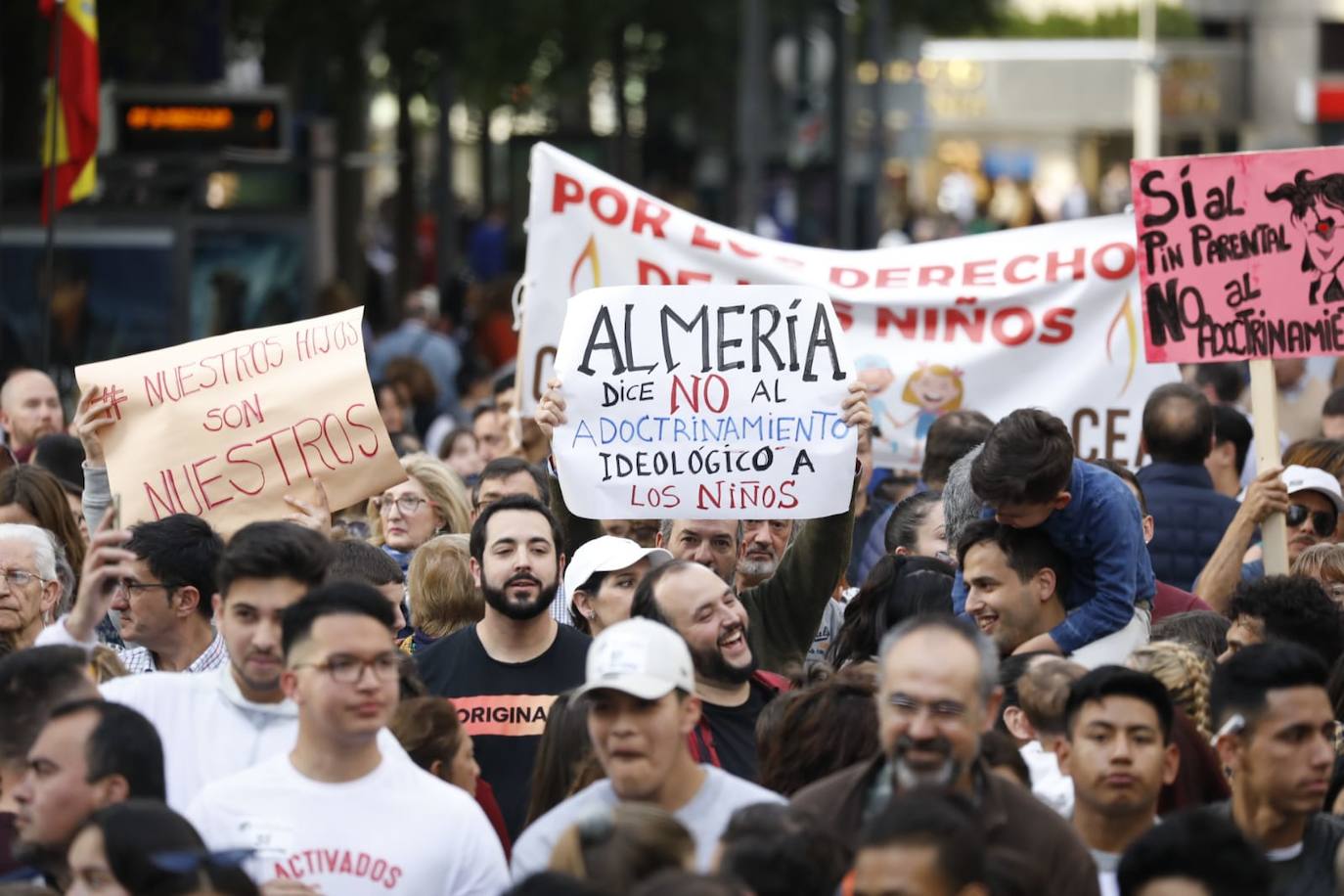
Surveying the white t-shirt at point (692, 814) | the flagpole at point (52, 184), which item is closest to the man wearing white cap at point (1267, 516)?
the white t-shirt at point (692, 814)

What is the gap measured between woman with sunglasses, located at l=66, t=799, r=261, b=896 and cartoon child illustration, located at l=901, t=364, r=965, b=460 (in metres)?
6.26

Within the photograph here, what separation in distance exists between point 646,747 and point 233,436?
3.26 m

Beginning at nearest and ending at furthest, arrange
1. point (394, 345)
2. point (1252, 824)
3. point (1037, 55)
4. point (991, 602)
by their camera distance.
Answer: point (1252, 824), point (991, 602), point (394, 345), point (1037, 55)

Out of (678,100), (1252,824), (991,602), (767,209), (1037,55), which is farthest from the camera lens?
(1037,55)

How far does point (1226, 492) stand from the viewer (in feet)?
35.5

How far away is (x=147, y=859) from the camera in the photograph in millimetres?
5121

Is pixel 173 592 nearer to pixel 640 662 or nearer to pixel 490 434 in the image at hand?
pixel 640 662

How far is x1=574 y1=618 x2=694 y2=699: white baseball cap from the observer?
5.69 metres

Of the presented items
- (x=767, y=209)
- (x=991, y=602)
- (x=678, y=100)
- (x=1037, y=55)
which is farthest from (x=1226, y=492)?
(x=1037, y=55)

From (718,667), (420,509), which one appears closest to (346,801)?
(718,667)

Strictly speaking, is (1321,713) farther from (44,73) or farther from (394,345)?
(44,73)

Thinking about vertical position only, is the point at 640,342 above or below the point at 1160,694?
above

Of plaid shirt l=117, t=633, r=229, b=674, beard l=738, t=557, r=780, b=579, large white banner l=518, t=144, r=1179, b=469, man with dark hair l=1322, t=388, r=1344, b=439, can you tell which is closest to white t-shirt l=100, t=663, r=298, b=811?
plaid shirt l=117, t=633, r=229, b=674

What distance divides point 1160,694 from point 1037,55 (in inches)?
1942
